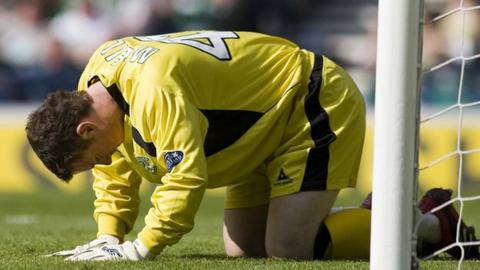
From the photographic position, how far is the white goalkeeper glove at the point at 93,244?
479 centimetres

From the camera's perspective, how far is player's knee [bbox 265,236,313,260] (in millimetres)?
5042

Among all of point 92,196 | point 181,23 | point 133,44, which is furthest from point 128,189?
point 181,23

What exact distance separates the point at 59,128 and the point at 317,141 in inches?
48.0

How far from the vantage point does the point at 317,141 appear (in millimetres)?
5008

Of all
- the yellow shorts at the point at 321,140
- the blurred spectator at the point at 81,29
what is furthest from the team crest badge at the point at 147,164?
the blurred spectator at the point at 81,29

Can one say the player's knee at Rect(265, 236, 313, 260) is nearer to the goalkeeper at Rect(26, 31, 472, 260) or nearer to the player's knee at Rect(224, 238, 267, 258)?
the goalkeeper at Rect(26, 31, 472, 260)

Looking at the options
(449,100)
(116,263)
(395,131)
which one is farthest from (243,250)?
(449,100)

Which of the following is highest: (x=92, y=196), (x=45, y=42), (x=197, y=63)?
(x=197, y=63)

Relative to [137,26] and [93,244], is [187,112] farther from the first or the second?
[137,26]

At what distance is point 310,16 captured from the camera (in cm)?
1588

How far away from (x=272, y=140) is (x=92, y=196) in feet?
27.2

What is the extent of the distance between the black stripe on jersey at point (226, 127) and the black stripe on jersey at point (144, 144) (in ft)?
1.03

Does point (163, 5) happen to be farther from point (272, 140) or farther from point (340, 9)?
point (272, 140)

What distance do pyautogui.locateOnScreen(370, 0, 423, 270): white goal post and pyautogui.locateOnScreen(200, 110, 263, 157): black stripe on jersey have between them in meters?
1.18
